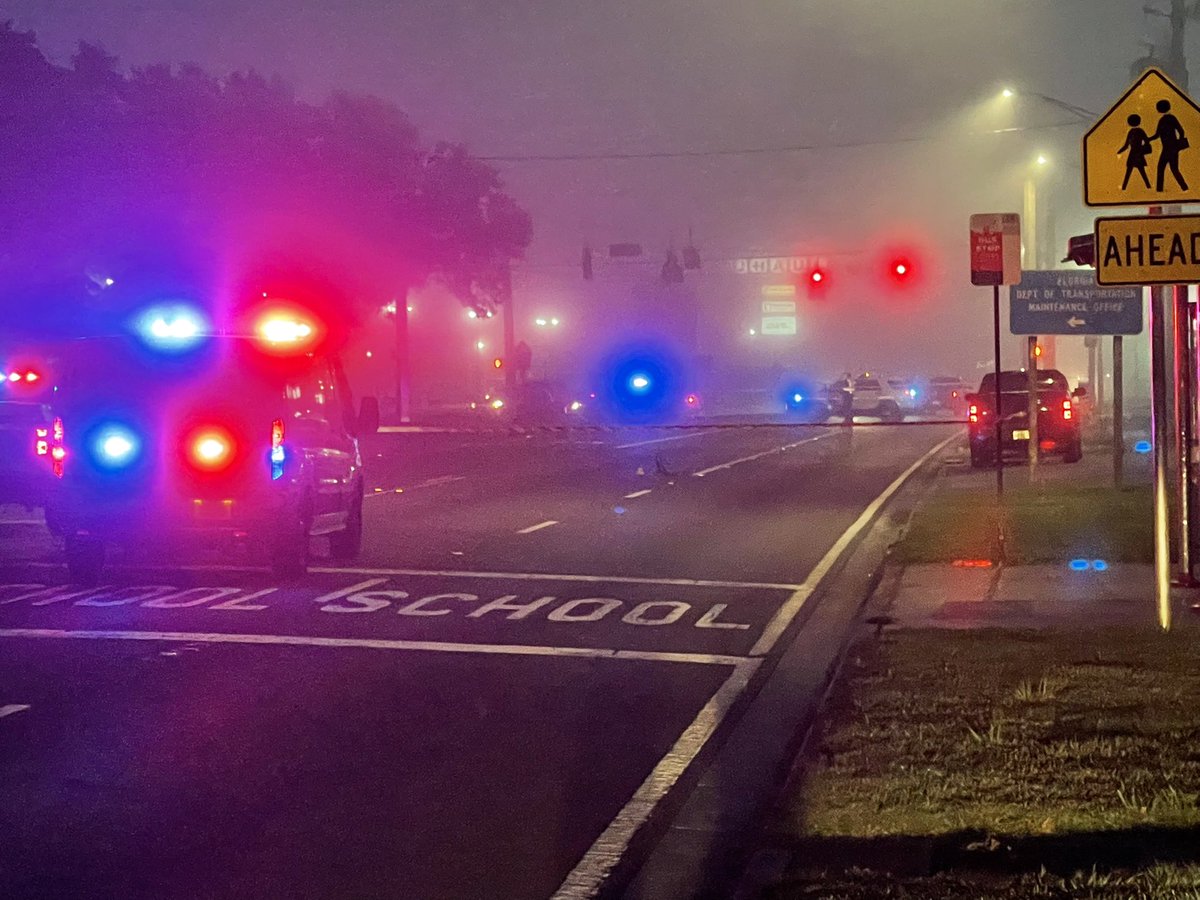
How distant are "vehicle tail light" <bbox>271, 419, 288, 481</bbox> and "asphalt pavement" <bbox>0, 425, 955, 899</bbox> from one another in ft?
3.26

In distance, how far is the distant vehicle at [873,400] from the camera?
2466 inches

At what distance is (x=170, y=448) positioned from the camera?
1414 centimetres

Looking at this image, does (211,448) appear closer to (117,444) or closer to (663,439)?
(117,444)

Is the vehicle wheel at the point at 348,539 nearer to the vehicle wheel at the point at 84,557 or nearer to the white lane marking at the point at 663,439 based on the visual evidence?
the vehicle wheel at the point at 84,557

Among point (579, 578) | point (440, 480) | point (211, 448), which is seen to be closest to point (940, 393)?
point (440, 480)

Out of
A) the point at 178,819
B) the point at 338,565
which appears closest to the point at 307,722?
the point at 178,819

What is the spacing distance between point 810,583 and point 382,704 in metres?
6.44

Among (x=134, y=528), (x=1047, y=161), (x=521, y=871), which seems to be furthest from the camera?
(x=1047, y=161)

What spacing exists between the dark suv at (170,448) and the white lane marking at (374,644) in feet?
7.92

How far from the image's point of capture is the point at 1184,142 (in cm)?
1009

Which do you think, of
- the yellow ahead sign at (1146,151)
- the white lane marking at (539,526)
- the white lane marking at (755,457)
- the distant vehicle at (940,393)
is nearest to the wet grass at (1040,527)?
the white lane marking at (539,526)

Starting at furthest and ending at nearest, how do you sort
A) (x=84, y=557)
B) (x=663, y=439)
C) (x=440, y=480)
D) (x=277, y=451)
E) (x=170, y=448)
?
(x=663, y=439) → (x=440, y=480) → (x=84, y=557) → (x=277, y=451) → (x=170, y=448)

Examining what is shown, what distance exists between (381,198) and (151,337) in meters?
43.9

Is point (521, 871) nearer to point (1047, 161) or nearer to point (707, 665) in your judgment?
point (707, 665)
